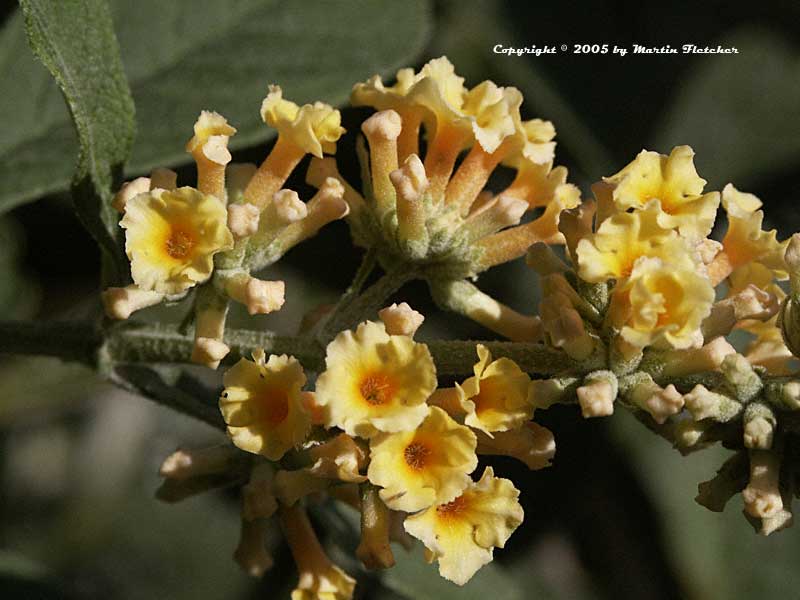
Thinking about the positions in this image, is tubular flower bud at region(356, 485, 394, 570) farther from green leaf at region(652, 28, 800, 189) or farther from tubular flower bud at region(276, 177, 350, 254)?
green leaf at region(652, 28, 800, 189)

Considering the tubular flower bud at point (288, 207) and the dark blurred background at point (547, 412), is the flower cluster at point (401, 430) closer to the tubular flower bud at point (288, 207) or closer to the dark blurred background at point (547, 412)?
the tubular flower bud at point (288, 207)

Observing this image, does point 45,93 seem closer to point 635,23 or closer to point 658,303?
point 658,303

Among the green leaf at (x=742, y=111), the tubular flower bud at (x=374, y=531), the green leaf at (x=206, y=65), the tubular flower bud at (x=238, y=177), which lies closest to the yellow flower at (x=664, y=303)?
the tubular flower bud at (x=374, y=531)

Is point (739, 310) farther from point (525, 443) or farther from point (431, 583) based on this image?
point (431, 583)

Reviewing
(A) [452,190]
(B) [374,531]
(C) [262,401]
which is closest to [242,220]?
(C) [262,401]

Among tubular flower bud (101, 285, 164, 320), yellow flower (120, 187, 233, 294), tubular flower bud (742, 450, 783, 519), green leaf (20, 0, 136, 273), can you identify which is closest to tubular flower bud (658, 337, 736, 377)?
tubular flower bud (742, 450, 783, 519)

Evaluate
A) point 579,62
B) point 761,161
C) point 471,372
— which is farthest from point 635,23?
point 471,372
